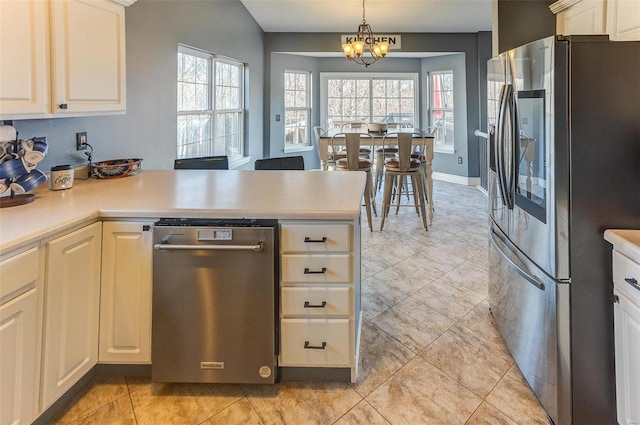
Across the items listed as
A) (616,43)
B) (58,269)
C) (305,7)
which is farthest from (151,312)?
(305,7)

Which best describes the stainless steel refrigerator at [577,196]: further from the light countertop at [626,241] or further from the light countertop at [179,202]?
the light countertop at [179,202]

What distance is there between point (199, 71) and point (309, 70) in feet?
12.9

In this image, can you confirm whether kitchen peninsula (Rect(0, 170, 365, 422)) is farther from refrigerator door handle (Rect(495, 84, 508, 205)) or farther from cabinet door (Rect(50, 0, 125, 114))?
refrigerator door handle (Rect(495, 84, 508, 205))

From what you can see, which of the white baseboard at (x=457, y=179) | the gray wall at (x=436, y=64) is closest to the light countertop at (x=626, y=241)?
the gray wall at (x=436, y=64)

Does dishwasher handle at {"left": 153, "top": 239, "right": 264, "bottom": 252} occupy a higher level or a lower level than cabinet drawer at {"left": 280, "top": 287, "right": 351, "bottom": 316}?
higher

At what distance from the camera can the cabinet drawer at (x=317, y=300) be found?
1.74 metres

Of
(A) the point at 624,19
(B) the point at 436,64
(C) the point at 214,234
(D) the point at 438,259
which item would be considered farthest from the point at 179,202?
(B) the point at 436,64

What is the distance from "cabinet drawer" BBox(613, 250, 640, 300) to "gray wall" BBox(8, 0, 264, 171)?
2729 millimetres

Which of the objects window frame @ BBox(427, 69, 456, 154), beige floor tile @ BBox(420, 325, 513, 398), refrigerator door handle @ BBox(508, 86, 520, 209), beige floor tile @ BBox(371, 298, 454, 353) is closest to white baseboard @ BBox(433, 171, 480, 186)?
window frame @ BBox(427, 69, 456, 154)

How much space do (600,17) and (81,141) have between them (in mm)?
3658

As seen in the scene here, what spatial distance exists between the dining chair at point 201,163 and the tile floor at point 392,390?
1.60 m

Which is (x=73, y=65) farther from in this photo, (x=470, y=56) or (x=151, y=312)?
(x=470, y=56)

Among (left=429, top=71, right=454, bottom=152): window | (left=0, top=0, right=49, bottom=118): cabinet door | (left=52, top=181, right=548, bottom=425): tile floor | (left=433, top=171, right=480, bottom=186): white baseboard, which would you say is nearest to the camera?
(left=0, top=0, right=49, bottom=118): cabinet door

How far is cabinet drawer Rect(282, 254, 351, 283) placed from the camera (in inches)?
67.9
